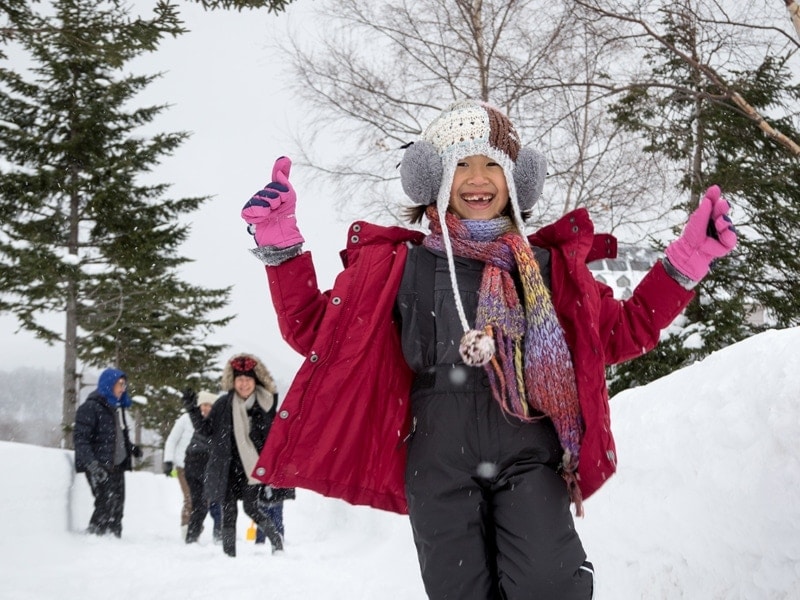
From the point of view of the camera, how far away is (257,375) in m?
8.08

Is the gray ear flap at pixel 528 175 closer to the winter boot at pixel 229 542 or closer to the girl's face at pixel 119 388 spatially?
the winter boot at pixel 229 542

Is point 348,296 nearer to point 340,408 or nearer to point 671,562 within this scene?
point 340,408

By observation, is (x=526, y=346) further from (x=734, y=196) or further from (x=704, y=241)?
(x=734, y=196)

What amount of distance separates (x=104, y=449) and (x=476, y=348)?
26.2ft

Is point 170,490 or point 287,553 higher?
point 170,490

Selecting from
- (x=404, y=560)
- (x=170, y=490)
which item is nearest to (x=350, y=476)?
(x=404, y=560)

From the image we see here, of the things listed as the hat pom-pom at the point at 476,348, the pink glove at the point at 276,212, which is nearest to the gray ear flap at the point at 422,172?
the pink glove at the point at 276,212

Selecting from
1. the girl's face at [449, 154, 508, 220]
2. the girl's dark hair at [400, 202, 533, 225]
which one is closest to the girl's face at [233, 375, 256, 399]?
the girl's dark hair at [400, 202, 533, 225]

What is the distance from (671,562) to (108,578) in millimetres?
4212

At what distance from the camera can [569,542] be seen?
2.66 m

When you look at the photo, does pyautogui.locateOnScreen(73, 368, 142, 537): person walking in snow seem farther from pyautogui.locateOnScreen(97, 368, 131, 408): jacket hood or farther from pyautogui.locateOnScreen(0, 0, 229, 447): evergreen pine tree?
pyautogui.locateOnScreen(0, 0, 229, 447): evergreen pine tree

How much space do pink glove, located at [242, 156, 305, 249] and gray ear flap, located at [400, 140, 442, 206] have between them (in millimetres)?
549

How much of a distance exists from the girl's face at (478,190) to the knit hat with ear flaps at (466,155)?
0.04m

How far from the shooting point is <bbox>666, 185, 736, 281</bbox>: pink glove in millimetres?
2887
